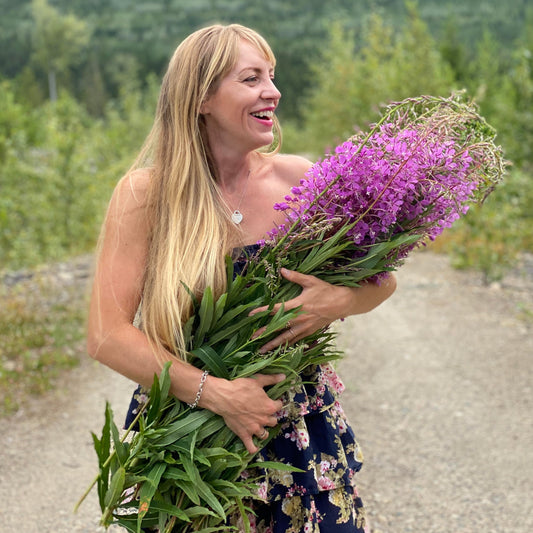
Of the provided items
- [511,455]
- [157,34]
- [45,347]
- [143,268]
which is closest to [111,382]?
[45,347]

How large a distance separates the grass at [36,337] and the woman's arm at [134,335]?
3.37 meters

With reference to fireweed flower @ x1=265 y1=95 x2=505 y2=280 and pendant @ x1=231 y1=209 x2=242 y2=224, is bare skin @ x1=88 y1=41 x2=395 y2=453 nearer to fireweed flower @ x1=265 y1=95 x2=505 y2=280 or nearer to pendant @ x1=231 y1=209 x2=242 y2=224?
pendant @ x1=231 y1=209 x2=242 y2=224

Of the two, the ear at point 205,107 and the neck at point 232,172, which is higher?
the ear at point 205,107

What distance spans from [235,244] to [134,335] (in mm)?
403

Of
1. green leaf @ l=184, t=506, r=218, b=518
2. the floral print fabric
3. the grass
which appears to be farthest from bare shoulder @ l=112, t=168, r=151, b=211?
the grass

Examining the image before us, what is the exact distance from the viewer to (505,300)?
7.12 m

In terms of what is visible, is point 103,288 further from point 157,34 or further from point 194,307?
point 157,34

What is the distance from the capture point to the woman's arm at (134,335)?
1.87 metres

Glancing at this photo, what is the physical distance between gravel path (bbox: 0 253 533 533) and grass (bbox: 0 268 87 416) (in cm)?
15

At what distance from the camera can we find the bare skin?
188cm

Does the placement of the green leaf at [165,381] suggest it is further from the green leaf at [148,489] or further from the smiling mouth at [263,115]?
the smiling mouth at [263,115]

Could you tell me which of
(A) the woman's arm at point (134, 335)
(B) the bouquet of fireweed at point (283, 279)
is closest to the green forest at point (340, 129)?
(B) the bouquet of fireweed at point (283, 279)

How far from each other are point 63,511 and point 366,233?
263 centimetres

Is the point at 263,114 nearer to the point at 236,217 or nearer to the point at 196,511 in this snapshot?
the point at 236,217
